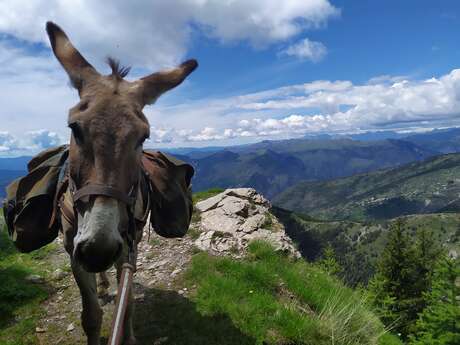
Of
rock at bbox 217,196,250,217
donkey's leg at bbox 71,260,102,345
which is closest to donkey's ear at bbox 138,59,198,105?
donkey's leg at bbox 71,260,102,345

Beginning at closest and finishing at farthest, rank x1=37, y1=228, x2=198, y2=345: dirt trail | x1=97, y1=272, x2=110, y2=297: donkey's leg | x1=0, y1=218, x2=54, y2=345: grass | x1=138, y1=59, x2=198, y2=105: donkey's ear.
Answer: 1. x1=138, y1=59, x2=198, y2=105: donkey's ear
2. x1=37, y1=228, x2=198, y2=345: dirt trail
3. x1=0, y1=218, x2=54, y2=345: grass
4. x1=97, y1=272, x2=110, y2=297: donkey's leg

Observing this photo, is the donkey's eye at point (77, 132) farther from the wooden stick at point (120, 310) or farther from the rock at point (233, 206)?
the rock at point (233, 206)

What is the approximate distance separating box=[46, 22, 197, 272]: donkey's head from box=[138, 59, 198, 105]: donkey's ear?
14 centimetres

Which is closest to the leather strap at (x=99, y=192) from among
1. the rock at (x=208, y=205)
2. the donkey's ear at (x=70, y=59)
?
the donkey's ear at (x=70, y=59)

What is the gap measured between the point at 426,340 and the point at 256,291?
384 inches

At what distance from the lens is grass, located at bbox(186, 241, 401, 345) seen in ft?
21.5

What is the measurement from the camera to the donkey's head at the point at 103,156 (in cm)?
294

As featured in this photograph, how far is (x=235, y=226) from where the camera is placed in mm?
12500

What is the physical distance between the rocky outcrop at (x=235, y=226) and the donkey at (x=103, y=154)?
7.20 metres

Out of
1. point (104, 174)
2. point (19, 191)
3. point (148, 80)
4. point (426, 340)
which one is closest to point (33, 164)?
point (19, 191)

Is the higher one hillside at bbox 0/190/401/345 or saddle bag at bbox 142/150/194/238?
saddle bag at bbox 142/150/194/238

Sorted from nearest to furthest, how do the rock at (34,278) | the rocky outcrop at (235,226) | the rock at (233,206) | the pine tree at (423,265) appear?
the rock at (34,278) < the rocky outcrop at (235,226) < the rock at (233,206) < the pine tree at (423,265)

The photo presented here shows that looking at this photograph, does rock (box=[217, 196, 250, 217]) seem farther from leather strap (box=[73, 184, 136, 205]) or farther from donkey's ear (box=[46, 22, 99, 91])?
leather strap (box=[73, 184, 136, 205])

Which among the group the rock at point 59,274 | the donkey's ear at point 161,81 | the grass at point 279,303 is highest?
the donkey's ear at point 161,81
